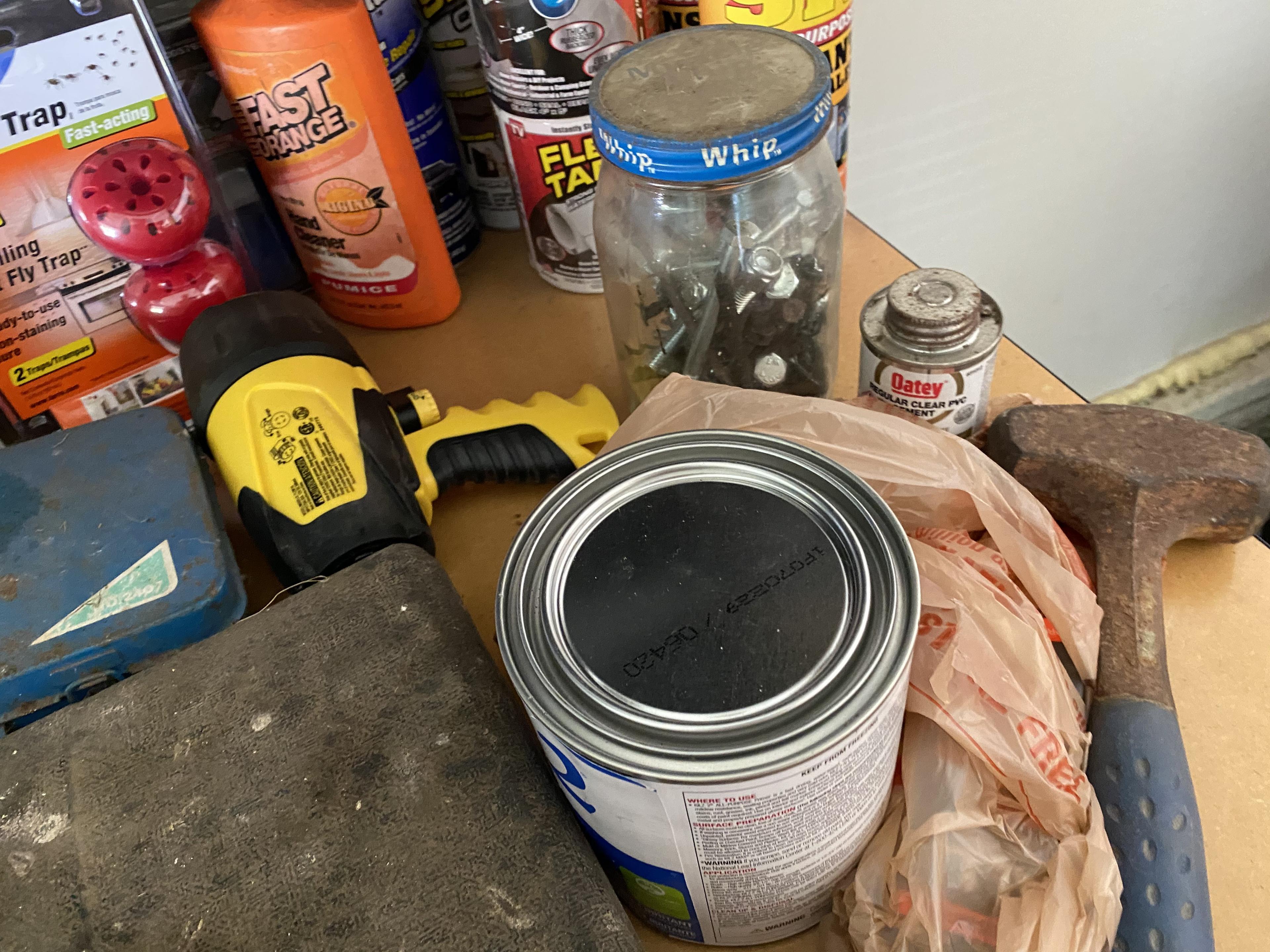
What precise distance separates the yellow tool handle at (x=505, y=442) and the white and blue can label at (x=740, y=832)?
0.26 metres

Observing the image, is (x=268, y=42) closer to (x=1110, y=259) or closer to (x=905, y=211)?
(x=905, y=211)

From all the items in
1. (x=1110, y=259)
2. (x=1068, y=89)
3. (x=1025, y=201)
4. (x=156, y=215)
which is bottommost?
(x=1110, y=259)

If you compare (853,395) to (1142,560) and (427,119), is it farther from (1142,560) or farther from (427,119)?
(427,119)

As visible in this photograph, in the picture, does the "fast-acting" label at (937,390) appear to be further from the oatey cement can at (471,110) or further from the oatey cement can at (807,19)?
the oatey cement can at (471,110)

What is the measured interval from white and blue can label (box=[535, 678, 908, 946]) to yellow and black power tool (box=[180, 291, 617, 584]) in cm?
23

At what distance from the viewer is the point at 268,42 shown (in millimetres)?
591

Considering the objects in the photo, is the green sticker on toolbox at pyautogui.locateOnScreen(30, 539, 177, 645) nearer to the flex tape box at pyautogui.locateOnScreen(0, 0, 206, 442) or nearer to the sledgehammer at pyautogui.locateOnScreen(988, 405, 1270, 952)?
the flex tape box at pyautogui.locateOnScreen(0, 0, 206, 442)

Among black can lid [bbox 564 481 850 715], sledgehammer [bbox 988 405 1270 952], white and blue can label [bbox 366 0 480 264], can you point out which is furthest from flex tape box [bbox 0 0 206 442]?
sledgehammer [bbox 988 405 1270 952]

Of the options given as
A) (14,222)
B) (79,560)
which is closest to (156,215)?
(14,222)

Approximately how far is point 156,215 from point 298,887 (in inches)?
16.5

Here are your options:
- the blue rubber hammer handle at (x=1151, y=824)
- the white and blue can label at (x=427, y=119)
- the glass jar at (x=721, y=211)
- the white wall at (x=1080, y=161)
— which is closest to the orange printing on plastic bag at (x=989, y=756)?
the blue rubber hammer handle at (x=1151, y=824)

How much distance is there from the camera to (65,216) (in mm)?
603

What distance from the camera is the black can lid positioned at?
0.37 metres

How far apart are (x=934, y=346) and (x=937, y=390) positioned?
3 centimetres
